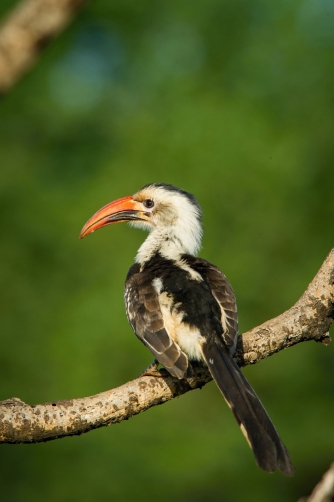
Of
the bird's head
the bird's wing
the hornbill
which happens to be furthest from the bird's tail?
the bird's head

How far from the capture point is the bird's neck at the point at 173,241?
230 inches

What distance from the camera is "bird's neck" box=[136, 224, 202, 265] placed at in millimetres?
5843

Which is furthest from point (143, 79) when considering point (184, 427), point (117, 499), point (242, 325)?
point (117, 499)

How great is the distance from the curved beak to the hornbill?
1.02 ft

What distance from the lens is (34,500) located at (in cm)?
1127

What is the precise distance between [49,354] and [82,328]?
0.81 metres

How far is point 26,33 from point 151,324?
209cm

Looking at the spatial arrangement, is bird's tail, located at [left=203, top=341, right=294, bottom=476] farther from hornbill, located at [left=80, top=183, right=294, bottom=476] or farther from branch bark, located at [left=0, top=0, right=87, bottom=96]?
branch bark, located at [left=0, top=0, right=87, bottom=96]

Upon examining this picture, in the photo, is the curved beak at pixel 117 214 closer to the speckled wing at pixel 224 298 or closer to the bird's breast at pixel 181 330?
the speckled wing at pixel 224 298

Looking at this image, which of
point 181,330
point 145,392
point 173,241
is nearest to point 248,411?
point 145,392

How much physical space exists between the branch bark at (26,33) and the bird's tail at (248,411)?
6.59 ft

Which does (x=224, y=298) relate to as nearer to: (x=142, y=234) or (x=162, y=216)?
(x=162, y=216)

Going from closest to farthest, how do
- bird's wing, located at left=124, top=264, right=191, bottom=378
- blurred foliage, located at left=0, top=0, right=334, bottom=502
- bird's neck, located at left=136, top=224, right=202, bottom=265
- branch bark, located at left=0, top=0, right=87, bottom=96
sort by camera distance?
1. branch bark, located at left=0, top=0, right=87, bottom=96
2. bird's wing, located at left=124, top=264, right=191, bottom=378
3. bird's neck, located at left=136, top=224, right=202, bottom=265
4. blurred foliage, located at left=0, top=0, right=334, bottom=502

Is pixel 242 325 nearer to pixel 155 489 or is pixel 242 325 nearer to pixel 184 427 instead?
pixel 184 427
